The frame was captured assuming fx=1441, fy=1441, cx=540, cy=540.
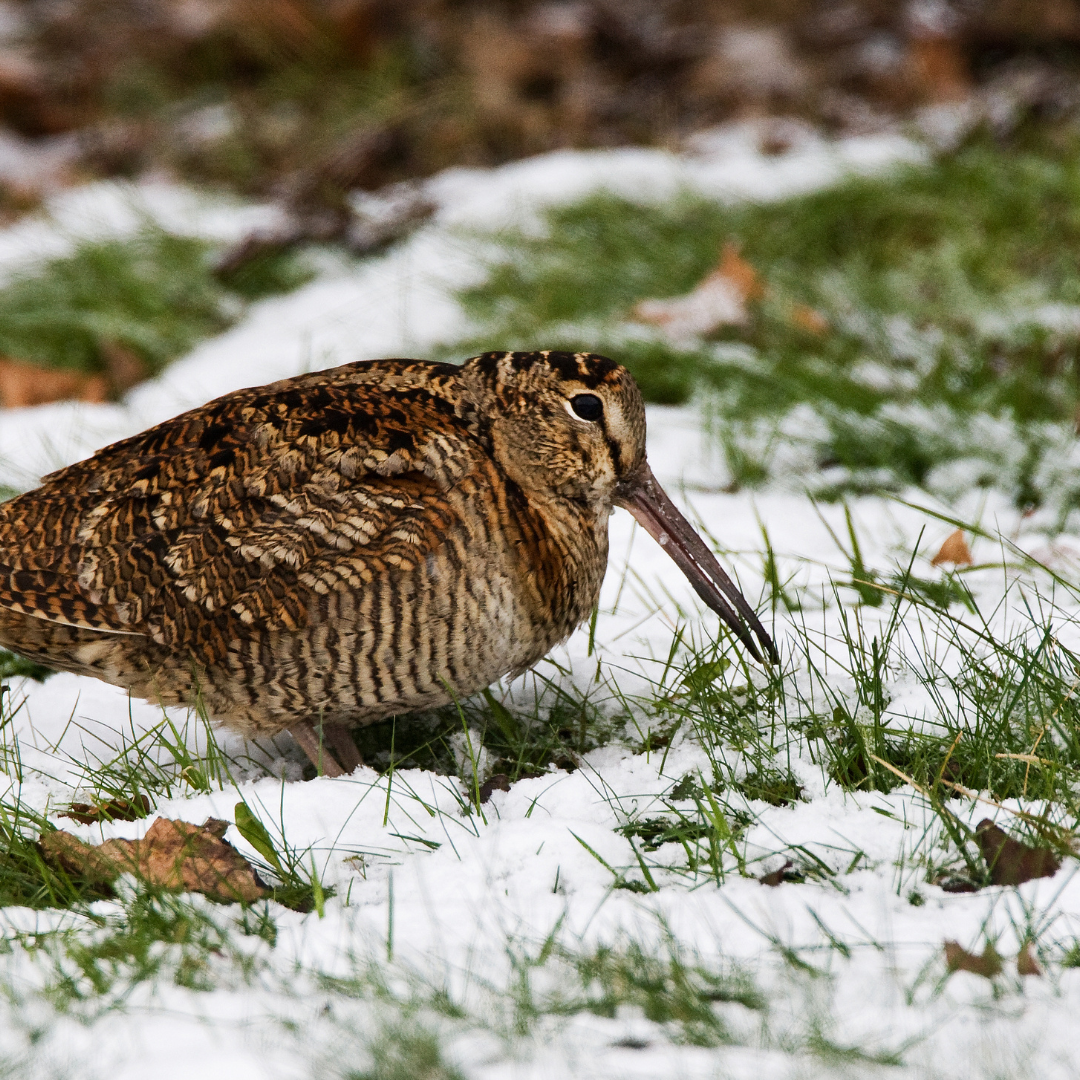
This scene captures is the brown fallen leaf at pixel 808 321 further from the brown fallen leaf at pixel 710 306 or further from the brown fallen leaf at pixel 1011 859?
the brown fallen leaf at pixel 1011 859

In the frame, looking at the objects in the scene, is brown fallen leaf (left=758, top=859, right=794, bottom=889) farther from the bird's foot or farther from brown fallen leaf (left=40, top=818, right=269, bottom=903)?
the bird's foot

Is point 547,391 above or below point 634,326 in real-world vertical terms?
below

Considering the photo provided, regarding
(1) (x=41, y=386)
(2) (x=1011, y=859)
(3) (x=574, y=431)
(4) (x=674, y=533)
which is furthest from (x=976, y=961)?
(1) (x=41, y=386)

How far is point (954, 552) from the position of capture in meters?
3.36

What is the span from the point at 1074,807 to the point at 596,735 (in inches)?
37.3

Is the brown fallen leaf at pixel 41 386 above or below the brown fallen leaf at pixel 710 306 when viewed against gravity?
below

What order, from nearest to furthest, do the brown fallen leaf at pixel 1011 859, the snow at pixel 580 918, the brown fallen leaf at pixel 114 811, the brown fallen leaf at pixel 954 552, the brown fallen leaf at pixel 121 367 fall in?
the snow at pixel 580 918 → the brown fallen leaf at pixel 1011 859 → the brown fallen leaf at pixel 114 811 → the brown fallen leaf at pixel 954 552 → the brown fallen leaf at pixel 121 367

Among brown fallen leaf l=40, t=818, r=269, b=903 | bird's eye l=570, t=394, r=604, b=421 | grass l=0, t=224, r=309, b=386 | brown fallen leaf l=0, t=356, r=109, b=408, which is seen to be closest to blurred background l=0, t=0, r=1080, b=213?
grass l=0, t=224, r=309, b=386

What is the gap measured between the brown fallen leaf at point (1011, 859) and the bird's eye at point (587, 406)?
112 centimetres

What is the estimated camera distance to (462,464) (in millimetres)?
2803

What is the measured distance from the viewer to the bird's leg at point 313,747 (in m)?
2.79

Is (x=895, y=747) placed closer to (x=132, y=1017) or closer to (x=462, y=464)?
(x=462, y=464)

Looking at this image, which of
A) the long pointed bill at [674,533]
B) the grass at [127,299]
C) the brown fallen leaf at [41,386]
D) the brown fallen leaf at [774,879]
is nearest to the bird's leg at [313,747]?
the long pointed bill at [674,533]

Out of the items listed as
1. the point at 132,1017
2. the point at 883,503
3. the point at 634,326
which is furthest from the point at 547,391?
the point at 634,326
